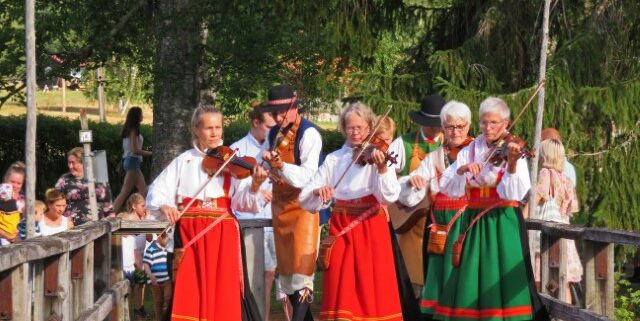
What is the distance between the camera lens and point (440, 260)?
940 cm

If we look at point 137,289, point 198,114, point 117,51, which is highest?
point 117,51

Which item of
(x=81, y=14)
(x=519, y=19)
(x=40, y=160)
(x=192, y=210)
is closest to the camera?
(x=192, y=210)

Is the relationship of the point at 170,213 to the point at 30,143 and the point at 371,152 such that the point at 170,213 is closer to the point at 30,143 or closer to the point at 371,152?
the point at 371,152

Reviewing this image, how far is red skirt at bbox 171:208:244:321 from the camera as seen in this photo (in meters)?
8.74

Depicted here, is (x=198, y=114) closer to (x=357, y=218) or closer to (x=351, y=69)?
(x=357, y=218)

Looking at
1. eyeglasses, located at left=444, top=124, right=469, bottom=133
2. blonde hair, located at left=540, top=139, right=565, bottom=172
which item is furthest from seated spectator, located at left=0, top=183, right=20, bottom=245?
blonde hair, located at left=540, top=139, right=565, bottom=172

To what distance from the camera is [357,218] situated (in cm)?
901

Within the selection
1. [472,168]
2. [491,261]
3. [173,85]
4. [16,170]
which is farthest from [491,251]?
[173,85]

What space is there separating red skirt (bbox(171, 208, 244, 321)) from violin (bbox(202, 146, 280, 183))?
0.90ft

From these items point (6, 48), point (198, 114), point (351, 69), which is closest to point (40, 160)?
point (6, 48)

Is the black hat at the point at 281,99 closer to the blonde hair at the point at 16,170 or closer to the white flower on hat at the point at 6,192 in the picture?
the white flower on hat at the point at 6,192

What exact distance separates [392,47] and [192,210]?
20.1 m

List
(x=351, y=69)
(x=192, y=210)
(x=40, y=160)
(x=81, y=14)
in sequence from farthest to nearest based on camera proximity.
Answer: (x=40, y=160) → (x=81, y=14) → (x=351, y=69) → (x=192, y=210)

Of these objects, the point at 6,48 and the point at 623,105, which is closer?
the point at 623,105
